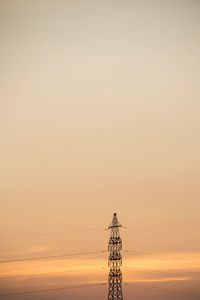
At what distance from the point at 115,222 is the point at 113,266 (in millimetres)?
6428

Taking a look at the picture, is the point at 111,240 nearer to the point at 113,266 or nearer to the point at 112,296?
the point at 113,266

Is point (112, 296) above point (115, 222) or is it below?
below

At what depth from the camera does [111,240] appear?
65.4 m

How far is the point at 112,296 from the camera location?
64750 millimetres

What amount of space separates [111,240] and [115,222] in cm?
325

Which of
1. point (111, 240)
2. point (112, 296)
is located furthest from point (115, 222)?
point (112, 296)

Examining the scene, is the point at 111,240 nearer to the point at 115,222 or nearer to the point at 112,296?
the point at 115,222

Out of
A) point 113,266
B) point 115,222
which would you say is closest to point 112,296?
point 113,266

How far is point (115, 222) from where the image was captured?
63875 mm

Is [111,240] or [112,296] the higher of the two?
[111,240]

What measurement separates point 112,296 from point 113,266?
418cm

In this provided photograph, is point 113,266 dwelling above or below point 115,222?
below

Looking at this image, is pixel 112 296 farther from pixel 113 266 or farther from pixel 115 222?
pixel 115 222
